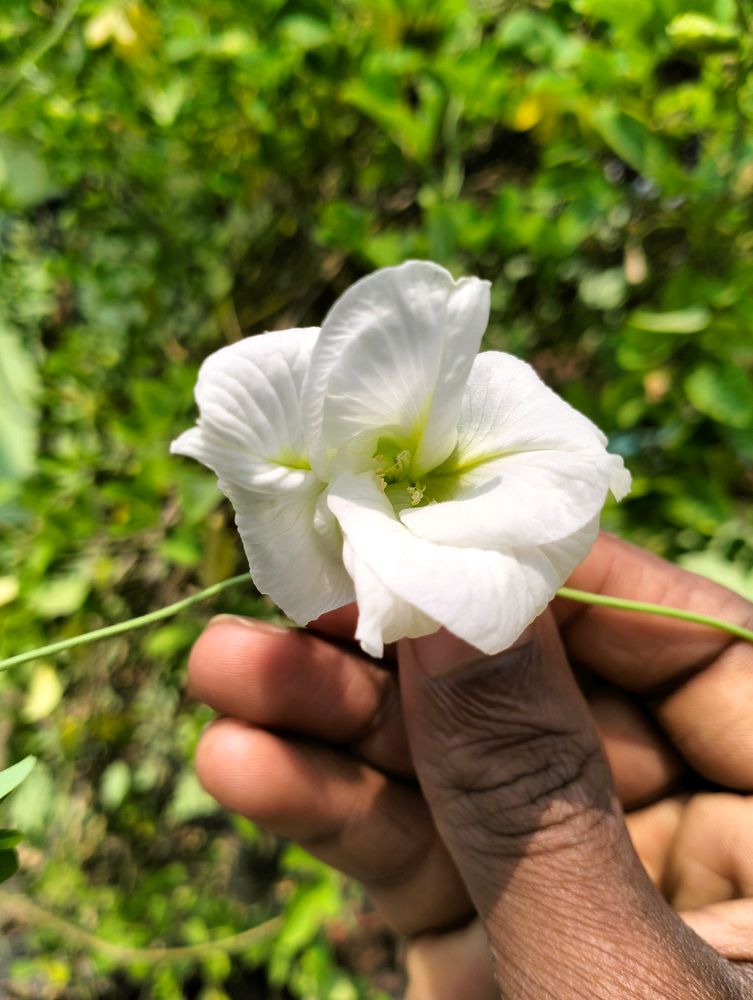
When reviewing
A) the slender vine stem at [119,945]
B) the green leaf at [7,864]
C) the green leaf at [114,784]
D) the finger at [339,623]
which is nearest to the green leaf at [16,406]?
the green leaf at [114,784]

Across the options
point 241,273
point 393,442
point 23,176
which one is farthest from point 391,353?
point 23,176

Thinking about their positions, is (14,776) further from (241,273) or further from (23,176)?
(23,176)

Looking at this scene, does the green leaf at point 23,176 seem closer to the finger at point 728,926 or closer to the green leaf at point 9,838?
the green leaf at point 9,838

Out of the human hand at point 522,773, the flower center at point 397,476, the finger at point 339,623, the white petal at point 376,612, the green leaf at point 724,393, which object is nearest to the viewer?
the white petal at point 376,612

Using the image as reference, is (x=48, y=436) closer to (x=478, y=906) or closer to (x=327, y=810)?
(x=327, y=810)

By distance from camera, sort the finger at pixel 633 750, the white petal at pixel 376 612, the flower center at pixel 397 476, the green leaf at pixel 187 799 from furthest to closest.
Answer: the green leaf at pixel 187 799 → the finger at pixel 633 750 → the flower center at pixel 397 476 → the white petal at pixel 376 612

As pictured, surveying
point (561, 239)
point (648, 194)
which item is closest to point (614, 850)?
point (561, 239)

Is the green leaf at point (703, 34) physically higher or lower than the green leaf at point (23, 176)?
higher
